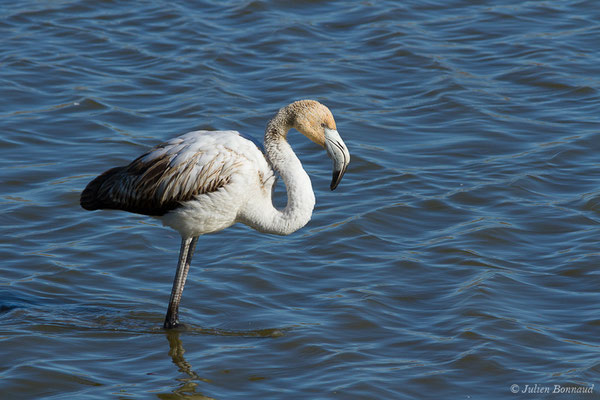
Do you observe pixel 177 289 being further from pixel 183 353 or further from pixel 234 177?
pixel 234 177

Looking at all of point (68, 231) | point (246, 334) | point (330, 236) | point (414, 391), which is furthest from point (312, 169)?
point (414, 391)

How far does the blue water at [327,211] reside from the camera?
717 centimetres

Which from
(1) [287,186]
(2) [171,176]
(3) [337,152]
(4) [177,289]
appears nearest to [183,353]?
(4) [177,289]

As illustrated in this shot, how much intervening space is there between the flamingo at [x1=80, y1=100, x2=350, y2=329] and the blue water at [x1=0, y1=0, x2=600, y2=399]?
962 mm

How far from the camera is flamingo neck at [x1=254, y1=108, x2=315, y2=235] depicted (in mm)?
7104

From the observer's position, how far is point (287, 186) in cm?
715

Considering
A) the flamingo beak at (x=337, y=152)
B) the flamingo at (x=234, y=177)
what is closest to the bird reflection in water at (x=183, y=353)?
the flamingo at (x=234, y=177)

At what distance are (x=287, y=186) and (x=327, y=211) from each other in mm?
2948

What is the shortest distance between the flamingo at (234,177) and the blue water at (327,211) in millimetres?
962

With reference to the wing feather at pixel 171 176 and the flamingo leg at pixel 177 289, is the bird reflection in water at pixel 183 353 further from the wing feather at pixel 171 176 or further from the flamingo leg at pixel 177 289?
the wing feather at pixel 171 176

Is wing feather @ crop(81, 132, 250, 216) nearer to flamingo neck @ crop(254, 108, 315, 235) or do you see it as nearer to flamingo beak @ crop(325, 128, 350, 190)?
flamingo neck @ crop(254, 108, 315, 235)

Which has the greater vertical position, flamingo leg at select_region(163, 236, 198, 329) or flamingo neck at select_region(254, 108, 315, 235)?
flamingo neck at select_region(254, 108, 315, 235)

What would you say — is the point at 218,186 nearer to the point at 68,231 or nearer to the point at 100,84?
the point at 68,231

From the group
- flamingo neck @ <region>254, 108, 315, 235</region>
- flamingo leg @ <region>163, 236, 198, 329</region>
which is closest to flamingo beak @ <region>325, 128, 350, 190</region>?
flamingo neck @ <region>254, 108, 315, 235</region>
